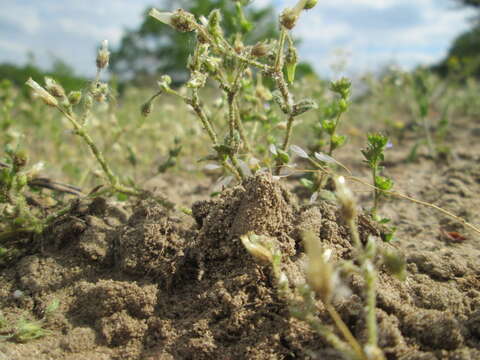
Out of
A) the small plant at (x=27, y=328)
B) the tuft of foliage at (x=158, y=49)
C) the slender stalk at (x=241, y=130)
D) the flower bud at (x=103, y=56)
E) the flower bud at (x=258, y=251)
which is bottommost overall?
the small plant at (x=27, y=328)

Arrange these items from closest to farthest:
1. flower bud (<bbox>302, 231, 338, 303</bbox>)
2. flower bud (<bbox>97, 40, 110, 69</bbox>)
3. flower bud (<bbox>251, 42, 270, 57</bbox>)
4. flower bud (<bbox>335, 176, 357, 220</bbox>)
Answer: flower bud (<bbox>302, 231, 338, 303</bbox>) → flower bud (<bbox>335, 176, 357, 220</bbox>) → flower bud (<bbox>251, 42, 270, 57</bbox>) → flower bud (<bbox>97, 40, 110, 69</bbox>)

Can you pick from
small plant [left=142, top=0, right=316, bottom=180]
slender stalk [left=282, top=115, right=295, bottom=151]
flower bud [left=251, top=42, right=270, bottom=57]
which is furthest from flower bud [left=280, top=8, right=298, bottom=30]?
slender stalk [left=282, top=115, right=295, bottom=151]

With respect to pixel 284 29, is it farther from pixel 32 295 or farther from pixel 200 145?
pixel 200 145

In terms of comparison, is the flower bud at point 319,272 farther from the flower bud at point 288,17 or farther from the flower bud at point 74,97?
the flower bud at point 74,97

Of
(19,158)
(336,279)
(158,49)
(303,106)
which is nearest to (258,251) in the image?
(336,279)

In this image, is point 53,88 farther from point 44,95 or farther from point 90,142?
point 90,142

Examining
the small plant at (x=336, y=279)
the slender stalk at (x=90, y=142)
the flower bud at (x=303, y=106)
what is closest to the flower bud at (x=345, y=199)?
the small plant at (x=336, y=279)

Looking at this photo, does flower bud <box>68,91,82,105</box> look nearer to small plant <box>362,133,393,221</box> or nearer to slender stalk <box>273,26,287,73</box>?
slender stalk <box>273,26,287,73</box>

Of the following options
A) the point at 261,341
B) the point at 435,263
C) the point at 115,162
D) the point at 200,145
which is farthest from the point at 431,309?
the point at 115,162
